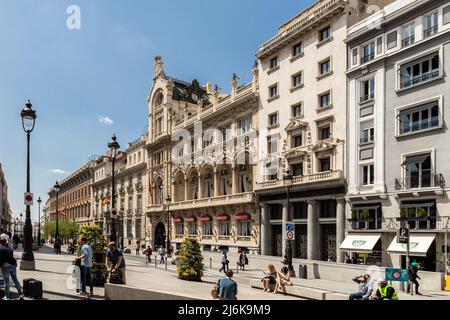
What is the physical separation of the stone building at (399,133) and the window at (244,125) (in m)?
14.0

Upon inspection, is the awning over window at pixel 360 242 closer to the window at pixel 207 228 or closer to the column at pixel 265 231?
the column at pixel 265 231

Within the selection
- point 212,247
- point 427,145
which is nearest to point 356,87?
point 427,145

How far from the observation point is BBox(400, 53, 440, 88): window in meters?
29.3

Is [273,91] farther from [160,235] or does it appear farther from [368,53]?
[160,235]

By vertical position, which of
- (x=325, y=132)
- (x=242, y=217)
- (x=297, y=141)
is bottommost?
(x=242, y=217)

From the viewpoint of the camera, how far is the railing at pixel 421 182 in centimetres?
2820

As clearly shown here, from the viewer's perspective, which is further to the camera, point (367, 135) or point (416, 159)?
point (367, 135)

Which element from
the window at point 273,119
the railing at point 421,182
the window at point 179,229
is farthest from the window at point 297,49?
the window at point 179,229

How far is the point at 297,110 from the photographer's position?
135ft

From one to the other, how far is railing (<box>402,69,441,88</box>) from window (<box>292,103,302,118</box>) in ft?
35.7

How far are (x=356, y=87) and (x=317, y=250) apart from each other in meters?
13.3

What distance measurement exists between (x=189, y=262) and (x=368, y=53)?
20712mm

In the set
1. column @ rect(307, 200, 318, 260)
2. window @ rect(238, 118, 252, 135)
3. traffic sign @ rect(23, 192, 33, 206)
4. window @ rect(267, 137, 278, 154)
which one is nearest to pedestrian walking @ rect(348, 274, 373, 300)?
traffic sign @ rect(23, 192, 33, 206)

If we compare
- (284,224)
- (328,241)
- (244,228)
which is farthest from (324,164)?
(244,228)
